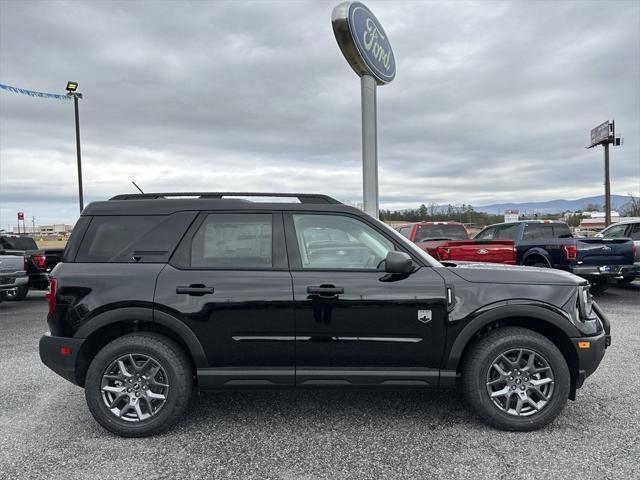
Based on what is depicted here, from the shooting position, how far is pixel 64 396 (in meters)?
4.24

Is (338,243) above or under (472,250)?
above

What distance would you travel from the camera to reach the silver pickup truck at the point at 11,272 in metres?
8.53

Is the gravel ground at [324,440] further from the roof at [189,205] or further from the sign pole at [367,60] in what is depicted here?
the sign pole at [367,60]

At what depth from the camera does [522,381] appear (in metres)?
3.39

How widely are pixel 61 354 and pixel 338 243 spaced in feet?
7.37

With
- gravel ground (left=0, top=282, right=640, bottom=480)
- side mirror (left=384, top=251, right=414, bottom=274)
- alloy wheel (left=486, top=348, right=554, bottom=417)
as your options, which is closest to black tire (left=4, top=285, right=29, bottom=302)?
gravel ground (left=0, top=282, right=640, bottom=480)

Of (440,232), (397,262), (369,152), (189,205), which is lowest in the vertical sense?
(397,262)

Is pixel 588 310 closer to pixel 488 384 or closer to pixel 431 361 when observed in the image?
pixel 488 384

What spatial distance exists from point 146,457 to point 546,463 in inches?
104

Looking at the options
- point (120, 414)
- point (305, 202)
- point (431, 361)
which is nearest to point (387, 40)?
point (305, 202)

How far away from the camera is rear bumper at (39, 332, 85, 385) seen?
3.39m

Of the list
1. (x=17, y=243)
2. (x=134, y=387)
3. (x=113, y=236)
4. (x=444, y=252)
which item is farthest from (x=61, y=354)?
(x=17, y=243)

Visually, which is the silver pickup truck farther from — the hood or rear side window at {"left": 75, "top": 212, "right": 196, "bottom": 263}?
the hood

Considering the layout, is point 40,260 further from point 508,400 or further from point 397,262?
point 508,400
